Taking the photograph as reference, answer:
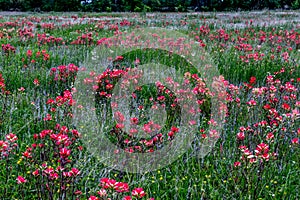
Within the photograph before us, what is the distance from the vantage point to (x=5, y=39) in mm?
9867

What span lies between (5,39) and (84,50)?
288cm

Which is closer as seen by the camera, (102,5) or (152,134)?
(152,134)

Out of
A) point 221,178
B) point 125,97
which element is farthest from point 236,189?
point 125,97

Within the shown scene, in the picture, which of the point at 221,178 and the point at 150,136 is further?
the point at 150,136

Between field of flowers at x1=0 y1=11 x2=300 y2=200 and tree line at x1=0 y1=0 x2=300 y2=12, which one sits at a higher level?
tree line at x1=0 y1=0 x2=300 y2=12

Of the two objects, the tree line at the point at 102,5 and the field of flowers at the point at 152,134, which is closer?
the field of flowers at the point at 152,134

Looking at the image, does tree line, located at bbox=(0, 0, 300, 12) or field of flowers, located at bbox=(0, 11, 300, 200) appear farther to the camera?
tree line, located at bbox=(0, 0, 300, 12)

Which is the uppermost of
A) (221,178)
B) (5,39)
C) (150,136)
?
(5,39)

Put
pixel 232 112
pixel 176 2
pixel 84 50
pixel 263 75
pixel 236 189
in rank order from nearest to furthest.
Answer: pixel 236 189, pixel 232 112, pixel 263 75, pixel 84 50, pixel 176 2

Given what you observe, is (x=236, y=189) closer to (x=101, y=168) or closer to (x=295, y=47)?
(x=101, y=168)

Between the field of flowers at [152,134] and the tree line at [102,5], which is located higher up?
the tree line at [102,5]

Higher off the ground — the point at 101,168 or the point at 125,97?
the point at 125,97

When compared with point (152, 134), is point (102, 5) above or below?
above

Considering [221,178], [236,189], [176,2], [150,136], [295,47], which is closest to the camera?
[236,189]
